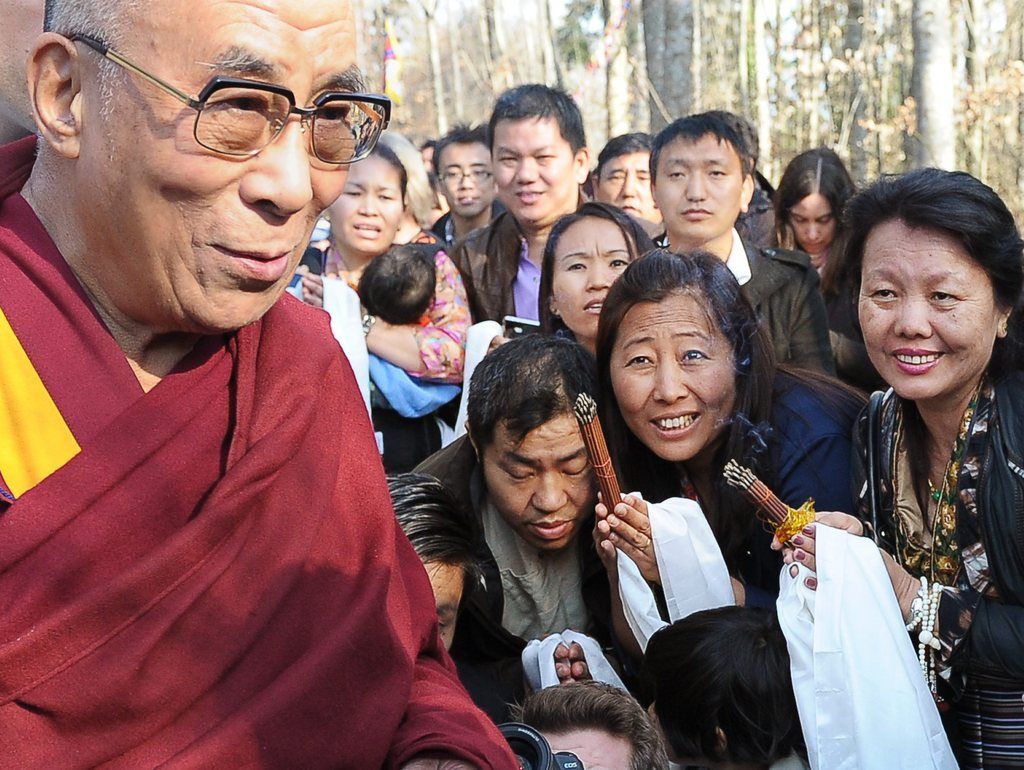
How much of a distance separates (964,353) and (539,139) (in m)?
2.73

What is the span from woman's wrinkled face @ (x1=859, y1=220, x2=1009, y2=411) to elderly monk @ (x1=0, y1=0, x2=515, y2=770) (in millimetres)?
1511

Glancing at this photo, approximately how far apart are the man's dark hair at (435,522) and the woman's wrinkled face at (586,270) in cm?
103

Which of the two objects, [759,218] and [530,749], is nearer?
[530,749]

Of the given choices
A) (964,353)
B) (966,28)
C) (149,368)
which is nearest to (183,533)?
(149,368)

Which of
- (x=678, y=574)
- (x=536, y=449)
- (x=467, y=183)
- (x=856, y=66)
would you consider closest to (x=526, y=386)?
(x=536, y=449)

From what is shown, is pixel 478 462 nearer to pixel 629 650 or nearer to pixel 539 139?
pixel 629 650

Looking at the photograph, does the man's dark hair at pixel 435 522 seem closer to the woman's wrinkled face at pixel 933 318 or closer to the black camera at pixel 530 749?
the black camera at pixel 530 749

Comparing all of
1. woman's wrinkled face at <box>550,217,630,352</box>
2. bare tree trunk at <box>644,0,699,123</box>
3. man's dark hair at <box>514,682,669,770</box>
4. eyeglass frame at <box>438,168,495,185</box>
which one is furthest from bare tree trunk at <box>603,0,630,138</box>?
man's dark hair at <box>514,682,669,770</box>

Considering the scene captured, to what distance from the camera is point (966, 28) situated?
18.1m

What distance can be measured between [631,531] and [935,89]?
799 cm

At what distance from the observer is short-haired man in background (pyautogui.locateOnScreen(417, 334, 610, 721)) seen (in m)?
3.14

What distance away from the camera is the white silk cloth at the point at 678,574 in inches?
115

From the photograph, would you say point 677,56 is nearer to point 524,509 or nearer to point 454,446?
point 454,446

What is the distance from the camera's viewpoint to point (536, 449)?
315 centimetres
